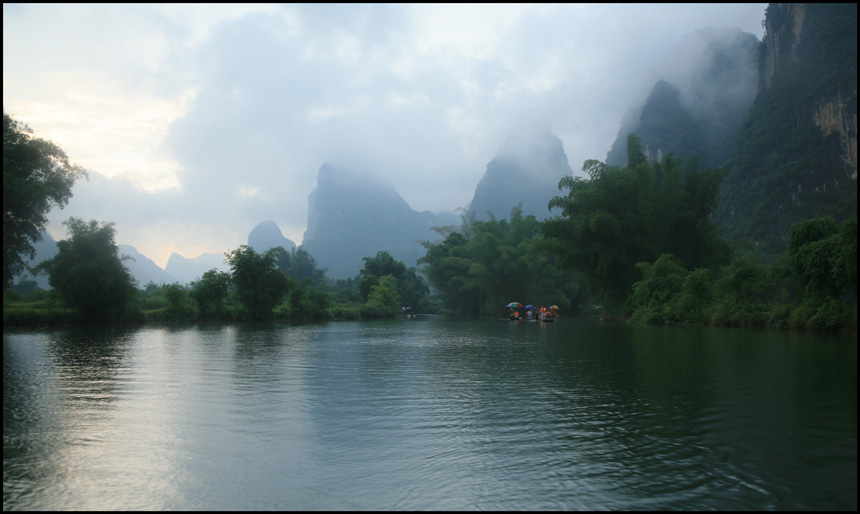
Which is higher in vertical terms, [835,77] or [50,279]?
[835,77]

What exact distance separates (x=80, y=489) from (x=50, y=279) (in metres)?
30.1

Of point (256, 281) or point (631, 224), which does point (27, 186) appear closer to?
point (256, 281)

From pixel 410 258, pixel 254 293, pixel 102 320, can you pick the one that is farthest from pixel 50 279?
pixel 410 258

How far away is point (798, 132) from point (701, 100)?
4523 centimetres

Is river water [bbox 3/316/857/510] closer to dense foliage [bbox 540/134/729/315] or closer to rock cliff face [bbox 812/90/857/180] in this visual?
dense foliage [bbox 540/134/729/315]

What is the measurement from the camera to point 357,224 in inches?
6944

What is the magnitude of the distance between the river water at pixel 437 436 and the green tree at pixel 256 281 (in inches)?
1079

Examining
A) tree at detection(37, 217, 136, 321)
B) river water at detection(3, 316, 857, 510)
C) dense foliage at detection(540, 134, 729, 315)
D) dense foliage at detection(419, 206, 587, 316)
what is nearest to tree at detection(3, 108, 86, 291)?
tree at detection(37, 217, 136, 321)

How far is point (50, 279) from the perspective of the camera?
95.3 ft

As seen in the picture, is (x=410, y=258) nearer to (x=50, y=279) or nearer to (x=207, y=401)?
(x=50, y=279)

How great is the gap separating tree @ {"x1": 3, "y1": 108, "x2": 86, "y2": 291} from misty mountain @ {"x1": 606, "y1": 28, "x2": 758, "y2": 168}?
94.1 m

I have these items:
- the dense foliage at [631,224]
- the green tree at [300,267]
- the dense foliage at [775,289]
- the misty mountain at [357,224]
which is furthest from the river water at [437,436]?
the misty mountain at [357,224]

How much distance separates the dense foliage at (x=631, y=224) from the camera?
32.6 meters

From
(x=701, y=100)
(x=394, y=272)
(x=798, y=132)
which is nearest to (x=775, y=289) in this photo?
(x=394, y=272)
